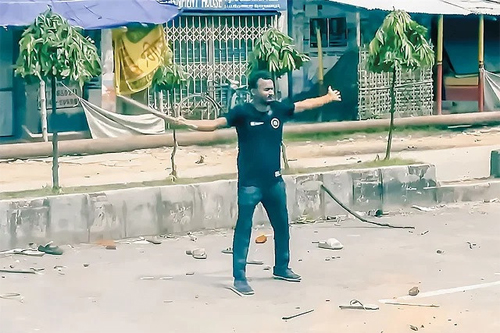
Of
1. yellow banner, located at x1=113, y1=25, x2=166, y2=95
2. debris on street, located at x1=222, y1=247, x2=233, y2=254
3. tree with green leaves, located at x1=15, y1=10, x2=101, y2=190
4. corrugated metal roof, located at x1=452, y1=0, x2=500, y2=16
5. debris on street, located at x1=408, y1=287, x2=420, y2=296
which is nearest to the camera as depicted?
debris on street, located at x1=408, y1=287, x2=420, y2=296

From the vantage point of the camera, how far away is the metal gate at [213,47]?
70.4 ft

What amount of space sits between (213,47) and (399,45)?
26.2 ft

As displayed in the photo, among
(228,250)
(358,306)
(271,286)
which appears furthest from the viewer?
(228,250)

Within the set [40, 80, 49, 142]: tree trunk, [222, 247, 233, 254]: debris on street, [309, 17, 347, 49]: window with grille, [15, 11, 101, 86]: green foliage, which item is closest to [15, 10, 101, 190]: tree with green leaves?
[15, 11, 101, 86]: green foliage

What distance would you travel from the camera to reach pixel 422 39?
47.3 feet

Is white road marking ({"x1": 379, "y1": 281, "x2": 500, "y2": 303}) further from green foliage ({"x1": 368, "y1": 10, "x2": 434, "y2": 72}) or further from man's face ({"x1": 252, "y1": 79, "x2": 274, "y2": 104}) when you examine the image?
green foliage ({"x1": 368, "y1": 10, "x2": 434, "y2": 72})

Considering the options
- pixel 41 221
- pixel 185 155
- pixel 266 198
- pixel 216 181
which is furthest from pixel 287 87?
pixel 266 198

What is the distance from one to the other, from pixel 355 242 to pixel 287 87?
467 inches

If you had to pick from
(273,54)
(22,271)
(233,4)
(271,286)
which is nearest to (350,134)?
(233,4)

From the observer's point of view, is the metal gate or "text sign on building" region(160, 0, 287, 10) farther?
the metal gate

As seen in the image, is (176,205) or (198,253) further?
(176,205)

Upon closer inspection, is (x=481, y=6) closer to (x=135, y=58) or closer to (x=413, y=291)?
(x=135, y=58)

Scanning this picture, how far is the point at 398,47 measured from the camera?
1422cm

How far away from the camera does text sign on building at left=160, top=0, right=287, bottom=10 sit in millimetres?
21031
